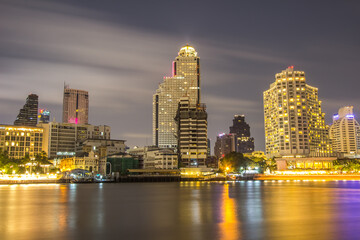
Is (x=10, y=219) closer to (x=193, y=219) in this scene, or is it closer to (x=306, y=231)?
(x=193, y=219)

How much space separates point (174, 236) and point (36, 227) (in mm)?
16861

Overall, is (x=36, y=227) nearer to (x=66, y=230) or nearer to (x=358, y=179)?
(x=66, y=230)

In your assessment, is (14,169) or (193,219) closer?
(193,219)

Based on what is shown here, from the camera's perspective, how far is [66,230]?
38844 millimetres

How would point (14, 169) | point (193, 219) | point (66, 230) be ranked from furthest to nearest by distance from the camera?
point (14, 169)
point (193, 219)
point (66, 230)

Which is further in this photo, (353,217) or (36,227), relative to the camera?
(353,217)

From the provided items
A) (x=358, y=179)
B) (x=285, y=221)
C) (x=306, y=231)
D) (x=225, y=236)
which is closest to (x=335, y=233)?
(x=306, y=231)

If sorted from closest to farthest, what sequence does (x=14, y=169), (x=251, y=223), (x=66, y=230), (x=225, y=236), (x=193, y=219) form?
(x=225, y=236) → (x=66, y=230) → (x=251, y=223) → (x=193, y=219) → (x=14, y=169)

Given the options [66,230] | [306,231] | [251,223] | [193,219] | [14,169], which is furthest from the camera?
[14,169]

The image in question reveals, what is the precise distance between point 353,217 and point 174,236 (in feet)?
87.6

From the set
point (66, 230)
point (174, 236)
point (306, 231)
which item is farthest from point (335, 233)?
point (66, 230)

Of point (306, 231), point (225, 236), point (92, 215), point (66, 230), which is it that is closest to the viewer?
point (225, 236)

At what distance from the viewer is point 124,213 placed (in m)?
54.1

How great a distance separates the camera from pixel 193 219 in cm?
4612
